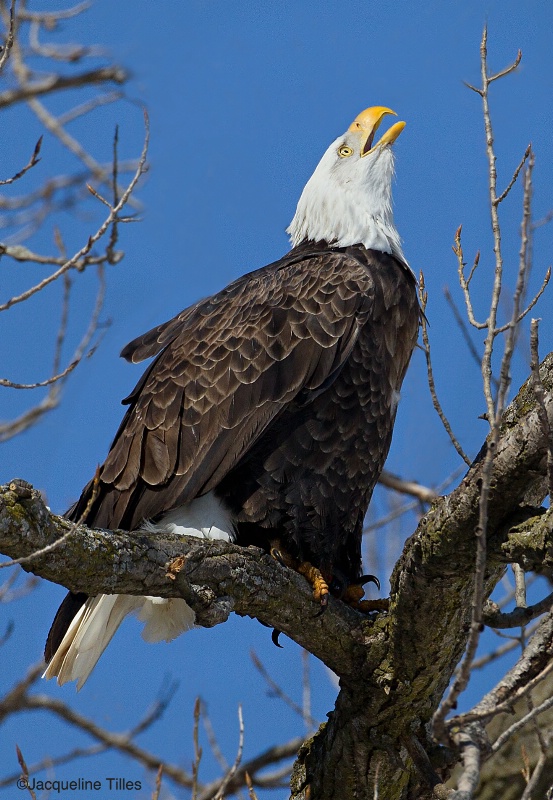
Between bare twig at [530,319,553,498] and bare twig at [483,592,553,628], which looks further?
bare twig at [483,592,553,628]

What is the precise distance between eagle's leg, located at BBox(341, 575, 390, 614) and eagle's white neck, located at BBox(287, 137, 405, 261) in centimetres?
167

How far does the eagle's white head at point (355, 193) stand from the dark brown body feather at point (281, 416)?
59cm

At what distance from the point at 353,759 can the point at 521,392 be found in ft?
5.57

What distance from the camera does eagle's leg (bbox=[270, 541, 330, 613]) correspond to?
165 inches

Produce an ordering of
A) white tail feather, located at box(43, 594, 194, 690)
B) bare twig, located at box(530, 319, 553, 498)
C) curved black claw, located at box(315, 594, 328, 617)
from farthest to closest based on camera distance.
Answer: white tail feather, located at box(43, 594, 194, 690), curved black claw, located at box(315, 594, 328, 617), bare twig, located at box(530, 319, 553, 498)

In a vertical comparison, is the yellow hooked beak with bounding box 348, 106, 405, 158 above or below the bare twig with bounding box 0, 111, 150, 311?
above

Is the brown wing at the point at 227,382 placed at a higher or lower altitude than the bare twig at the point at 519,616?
higher

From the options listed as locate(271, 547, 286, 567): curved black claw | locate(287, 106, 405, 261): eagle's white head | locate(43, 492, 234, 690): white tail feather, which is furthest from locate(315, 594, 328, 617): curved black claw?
locate(287, 106, 405, 261): eagle's white head

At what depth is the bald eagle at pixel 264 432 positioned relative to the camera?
15.0 feet

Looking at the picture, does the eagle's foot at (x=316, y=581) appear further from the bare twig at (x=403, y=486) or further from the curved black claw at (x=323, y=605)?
the bare twig at (x=403, y=486)

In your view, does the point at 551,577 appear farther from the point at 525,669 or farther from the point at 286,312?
the point at 286,312

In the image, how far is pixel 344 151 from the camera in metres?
5.84

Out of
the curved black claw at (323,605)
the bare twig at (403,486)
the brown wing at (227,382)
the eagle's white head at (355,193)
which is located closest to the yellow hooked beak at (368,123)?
the eagle's white head at (355,193)

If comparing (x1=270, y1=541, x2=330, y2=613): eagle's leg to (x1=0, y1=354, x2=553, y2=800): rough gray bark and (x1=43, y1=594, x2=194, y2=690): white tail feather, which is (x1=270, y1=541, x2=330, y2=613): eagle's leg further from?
(x1=43, y1=594, x2=194, y2=690): white tail feather
